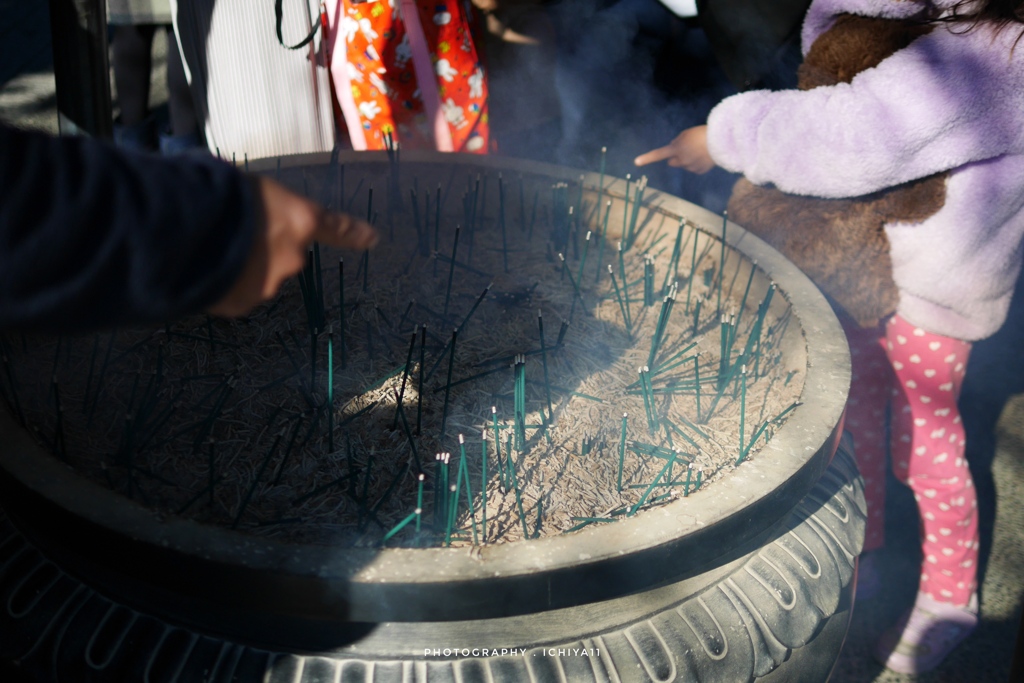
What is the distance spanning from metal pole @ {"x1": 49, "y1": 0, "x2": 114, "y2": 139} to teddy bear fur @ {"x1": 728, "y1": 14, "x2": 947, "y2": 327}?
1355 millimetres

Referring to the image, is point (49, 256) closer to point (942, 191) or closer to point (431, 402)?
point (431, 402)

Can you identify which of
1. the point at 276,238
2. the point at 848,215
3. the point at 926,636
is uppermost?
the point at 276,238

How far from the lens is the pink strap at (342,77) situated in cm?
208

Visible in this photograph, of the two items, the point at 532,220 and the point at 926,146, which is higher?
the point at 926,146

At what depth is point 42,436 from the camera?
111cm

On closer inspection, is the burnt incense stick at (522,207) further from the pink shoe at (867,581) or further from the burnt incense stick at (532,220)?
the pink shoe at (867,581)

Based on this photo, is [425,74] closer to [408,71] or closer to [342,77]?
[408,71]

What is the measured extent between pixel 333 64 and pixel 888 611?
1941mm

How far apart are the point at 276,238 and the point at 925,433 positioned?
1520 millimetres

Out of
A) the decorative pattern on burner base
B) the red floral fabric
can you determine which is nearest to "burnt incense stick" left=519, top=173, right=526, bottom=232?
the red floral fabric

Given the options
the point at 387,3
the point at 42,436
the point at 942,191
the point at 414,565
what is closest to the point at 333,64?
the point at 387,3

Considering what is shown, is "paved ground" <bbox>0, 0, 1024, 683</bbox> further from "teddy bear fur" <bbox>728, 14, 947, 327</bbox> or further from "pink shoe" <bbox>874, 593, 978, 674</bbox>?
"teddy bear fur" <bbox>728, 14, 947, 327</bbox>

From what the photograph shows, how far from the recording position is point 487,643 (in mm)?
976

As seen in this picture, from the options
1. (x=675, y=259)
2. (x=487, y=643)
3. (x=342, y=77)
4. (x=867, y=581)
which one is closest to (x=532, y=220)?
(x=675, y=259)
